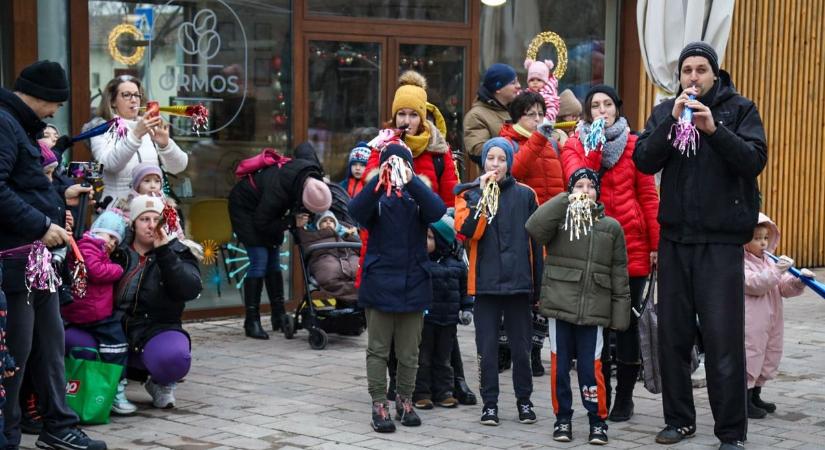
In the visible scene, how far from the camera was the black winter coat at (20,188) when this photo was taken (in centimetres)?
627

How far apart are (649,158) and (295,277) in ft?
17.7

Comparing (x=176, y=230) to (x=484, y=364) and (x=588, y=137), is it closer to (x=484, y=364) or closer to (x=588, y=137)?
(x=484, y=364)

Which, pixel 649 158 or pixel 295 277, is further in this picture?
pixel 295 277

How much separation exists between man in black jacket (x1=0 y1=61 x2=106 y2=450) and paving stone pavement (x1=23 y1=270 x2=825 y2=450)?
1.05 ft

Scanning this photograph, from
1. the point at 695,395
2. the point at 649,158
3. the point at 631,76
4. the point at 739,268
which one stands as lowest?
the point at 695,395

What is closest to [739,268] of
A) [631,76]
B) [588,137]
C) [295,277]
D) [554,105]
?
[588,137]

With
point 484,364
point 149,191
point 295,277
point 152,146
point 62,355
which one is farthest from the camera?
point 295,277

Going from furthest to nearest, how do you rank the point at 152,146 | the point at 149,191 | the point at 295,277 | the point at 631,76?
the point at 631,76, the point at 295,277, the point at 152,146, the point at 149,191

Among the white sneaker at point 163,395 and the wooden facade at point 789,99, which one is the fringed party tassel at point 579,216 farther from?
the wooden facade at point 789,99

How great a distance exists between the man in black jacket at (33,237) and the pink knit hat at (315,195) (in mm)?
3346

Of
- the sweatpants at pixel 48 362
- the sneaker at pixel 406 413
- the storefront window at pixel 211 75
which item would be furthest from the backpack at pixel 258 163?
the sweatpants at pixel 48 362

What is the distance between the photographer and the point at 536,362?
9.15 meters

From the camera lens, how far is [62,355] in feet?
22.7

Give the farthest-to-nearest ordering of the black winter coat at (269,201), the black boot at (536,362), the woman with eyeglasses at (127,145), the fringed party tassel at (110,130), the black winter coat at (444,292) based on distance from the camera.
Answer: the black winter coat at (269,201) → the black boot at (536,362) → the woman with eyeglasses at (127,145) → the fringed party tassel at (110,130) → the black winter coat at (444,292)
